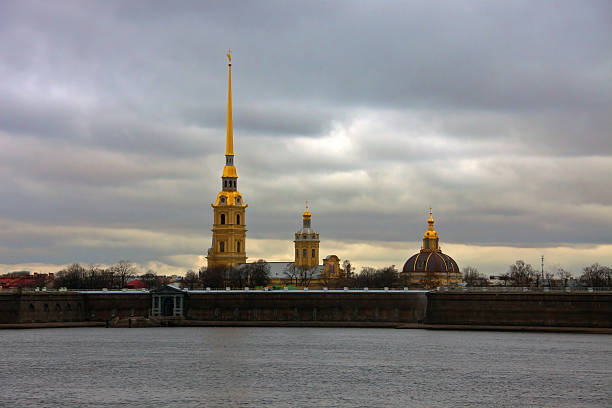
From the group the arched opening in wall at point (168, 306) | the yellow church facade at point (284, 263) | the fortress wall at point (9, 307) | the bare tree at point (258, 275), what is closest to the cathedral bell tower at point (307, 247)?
the yellow church facade at point (284, 263)

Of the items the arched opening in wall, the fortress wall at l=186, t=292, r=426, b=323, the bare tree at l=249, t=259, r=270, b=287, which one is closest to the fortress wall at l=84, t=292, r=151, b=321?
the arched opening in wall

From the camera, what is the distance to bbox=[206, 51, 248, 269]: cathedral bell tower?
176 meters

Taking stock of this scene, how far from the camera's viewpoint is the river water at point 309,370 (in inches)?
1873

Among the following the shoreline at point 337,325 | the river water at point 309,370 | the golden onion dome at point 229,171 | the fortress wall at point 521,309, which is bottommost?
the river water at point 309,370

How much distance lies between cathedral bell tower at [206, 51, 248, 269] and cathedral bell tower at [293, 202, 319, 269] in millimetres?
10829

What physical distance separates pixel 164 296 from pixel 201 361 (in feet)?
145

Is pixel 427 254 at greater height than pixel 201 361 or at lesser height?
greater

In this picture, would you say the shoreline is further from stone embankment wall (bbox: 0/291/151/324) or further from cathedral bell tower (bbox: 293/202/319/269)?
cathedral bell tower (bbox: 293/202/319/269)

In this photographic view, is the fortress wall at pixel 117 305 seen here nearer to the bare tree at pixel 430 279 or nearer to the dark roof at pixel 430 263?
the bare tree at pixel 430 279

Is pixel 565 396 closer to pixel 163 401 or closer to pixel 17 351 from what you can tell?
pixel 163 401

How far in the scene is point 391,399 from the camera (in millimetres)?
47625

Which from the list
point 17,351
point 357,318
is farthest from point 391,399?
point 357,318

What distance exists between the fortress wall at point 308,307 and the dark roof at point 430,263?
7955 cm

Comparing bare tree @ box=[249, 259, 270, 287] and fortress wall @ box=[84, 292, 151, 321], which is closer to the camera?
fortress wall @ box=[84, 292, 151, 321]
